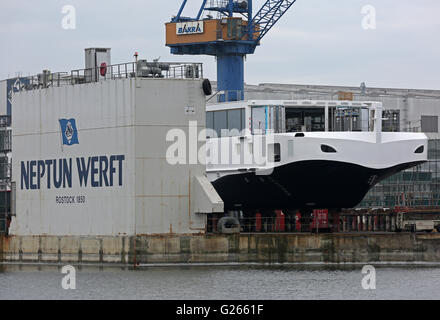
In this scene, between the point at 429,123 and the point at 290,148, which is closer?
the point at 290,148

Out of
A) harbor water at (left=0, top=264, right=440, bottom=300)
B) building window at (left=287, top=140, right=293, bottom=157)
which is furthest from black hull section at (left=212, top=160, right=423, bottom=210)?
harbor water at (left=0, top=264, right=440, bottom=300)

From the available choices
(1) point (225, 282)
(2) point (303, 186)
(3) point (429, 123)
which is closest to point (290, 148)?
(2) point (303, 186)

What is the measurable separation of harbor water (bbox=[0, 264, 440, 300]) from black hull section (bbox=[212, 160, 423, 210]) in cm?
804

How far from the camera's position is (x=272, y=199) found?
69.2 m

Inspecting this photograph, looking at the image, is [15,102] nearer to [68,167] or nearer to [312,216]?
[68,167]

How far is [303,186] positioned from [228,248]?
11284 mm

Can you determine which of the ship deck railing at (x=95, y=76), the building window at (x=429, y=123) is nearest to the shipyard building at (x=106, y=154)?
the ship deck railing at (x=95, y=76)

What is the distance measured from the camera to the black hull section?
6631 cm

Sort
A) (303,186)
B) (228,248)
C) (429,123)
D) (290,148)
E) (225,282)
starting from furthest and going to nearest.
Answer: (429,123) < (303,186) < (290,148) < (228,248) < (225,282)

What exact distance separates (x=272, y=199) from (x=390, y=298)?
71.2 ft

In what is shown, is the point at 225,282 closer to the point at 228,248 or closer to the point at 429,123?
the point at 228,248

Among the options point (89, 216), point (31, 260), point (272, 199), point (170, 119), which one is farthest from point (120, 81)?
point (272, 199)

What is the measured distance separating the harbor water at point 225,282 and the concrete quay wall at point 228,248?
44cm

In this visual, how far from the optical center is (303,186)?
6769 centimetres
